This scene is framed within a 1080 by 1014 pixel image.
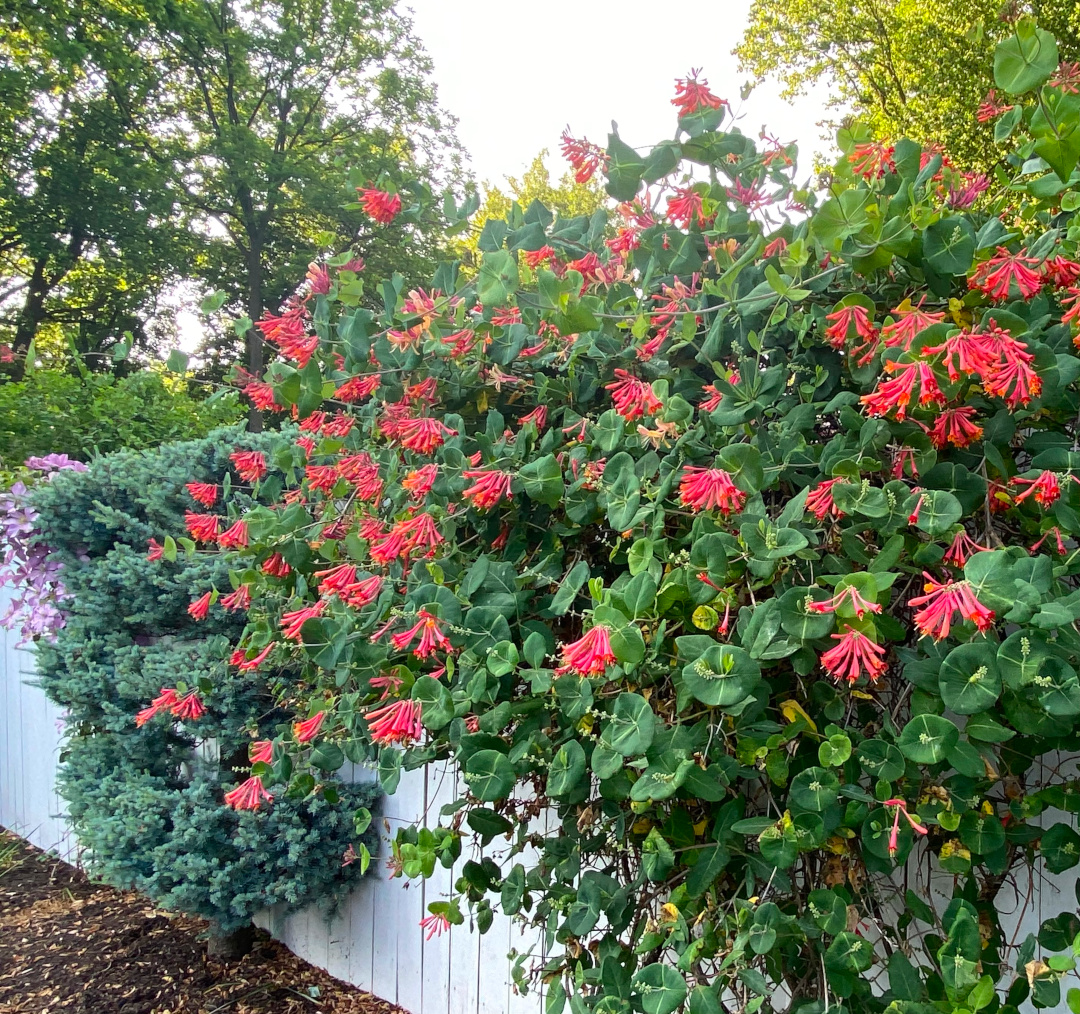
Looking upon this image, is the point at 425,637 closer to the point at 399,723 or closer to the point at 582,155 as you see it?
the point at 399,723

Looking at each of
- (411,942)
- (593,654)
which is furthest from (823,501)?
(411,942)

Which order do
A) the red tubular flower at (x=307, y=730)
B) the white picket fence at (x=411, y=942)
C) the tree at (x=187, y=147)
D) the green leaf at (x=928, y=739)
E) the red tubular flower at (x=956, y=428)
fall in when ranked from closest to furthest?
1. the green leaf at (x=928, y=739)
2. the red tubular flower at (x=956, y=428)
3. the red tubular flower at (x=307, y=730)
4. the white picket fence at (x=411, y=942)
5. the tree at (x=187, y=147)

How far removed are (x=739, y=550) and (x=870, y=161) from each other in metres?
0.67

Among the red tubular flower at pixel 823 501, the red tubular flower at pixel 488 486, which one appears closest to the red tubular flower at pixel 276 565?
the red tubular flower at pixel 488 486

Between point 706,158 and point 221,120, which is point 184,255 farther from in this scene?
point 706,158

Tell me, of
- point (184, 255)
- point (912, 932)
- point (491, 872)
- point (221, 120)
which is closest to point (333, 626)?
point (491, 872)

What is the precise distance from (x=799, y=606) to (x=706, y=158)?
798mm

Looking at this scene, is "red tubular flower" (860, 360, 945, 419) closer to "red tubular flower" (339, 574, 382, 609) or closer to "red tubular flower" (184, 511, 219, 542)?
"red tubular flower" (339, 574, 382, 609)

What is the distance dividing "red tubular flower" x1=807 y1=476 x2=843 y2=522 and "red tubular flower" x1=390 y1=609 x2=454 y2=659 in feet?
1.86

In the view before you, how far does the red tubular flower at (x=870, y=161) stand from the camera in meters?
1.26

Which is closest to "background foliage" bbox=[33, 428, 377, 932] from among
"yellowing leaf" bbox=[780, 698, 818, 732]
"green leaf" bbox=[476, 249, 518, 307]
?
"green leaf" bbox=[476, 249, 518, 307]

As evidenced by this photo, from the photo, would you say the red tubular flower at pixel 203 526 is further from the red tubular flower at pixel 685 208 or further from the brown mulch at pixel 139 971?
the brown mulch at pixel 139 971

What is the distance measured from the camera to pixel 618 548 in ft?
4.20

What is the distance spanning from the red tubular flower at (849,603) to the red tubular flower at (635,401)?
0.38 m
